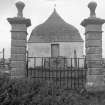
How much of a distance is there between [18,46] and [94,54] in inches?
101

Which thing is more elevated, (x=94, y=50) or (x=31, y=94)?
(x=94, y=50)

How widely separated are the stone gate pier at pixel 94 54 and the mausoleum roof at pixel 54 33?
14825mm

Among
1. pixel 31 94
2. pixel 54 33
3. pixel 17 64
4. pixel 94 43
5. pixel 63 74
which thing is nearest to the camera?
pixel 31 94

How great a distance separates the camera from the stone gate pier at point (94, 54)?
21.3ft

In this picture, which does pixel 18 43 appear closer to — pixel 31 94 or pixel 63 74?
pixel 31 94

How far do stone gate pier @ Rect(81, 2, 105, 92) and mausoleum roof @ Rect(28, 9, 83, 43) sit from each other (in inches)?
584

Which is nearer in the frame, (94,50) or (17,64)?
(17,64)

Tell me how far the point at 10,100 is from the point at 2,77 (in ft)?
4.44

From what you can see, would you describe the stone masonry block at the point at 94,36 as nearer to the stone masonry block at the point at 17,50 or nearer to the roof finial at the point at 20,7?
the stone masonry block at the point at 17,50

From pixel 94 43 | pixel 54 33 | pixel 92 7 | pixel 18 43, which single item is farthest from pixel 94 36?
pixel 54 33

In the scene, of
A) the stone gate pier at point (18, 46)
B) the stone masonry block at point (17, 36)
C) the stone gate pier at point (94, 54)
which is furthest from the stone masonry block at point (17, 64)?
the stone gate pier at point (94, 54)

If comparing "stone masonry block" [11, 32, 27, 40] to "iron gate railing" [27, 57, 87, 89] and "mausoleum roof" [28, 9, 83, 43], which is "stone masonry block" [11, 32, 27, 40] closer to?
"iron gate railing" [27, 57, 87, 89]

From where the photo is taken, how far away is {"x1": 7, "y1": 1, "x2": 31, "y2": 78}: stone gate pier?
6.48 m

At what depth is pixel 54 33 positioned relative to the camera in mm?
22281
